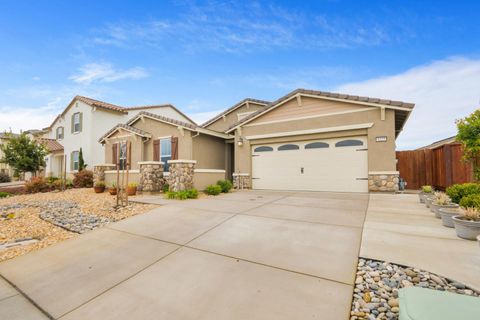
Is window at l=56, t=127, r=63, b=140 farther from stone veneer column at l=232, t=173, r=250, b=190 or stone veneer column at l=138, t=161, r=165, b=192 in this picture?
stone veneer column at l=232, t=173, r=250, b=190

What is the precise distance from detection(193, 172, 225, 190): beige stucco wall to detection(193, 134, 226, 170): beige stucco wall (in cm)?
135

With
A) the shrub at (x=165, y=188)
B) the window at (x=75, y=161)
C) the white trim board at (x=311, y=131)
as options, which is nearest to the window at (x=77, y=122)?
the window at (x=75, y=161)

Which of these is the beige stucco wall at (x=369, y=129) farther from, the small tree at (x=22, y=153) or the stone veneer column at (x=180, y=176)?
the small tree at (x=22, y=153)

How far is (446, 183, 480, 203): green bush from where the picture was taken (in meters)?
4.68

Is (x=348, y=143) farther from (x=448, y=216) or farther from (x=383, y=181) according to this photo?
(x=448, y=216)

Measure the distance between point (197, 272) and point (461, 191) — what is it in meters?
6.18

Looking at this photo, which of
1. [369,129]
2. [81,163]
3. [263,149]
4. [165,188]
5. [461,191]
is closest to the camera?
[461,191]

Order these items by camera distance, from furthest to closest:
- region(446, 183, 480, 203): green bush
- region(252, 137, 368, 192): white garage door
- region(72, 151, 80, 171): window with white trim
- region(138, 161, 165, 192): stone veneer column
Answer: region(72, 151, 80, 171): window with white trim
region(138, 161, 165, 192): stone veneer column
region(252, 137, 368, 192): white garage door
region(446, 183, 480, 203): green bush

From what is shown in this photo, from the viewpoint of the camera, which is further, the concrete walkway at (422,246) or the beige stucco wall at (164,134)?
the beige stucco wall at (164,134)

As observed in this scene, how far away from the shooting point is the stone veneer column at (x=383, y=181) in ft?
27.8

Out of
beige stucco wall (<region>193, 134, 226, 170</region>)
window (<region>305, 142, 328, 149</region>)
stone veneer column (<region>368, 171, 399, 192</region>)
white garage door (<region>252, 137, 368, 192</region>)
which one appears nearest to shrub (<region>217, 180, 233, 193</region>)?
white garage door (<region>252, 137, 368, 192</region>)

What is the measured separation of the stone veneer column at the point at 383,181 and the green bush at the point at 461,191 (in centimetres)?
336

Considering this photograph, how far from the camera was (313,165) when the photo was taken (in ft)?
32.7

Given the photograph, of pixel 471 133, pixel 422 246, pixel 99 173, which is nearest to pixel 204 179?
pixel 99 173
